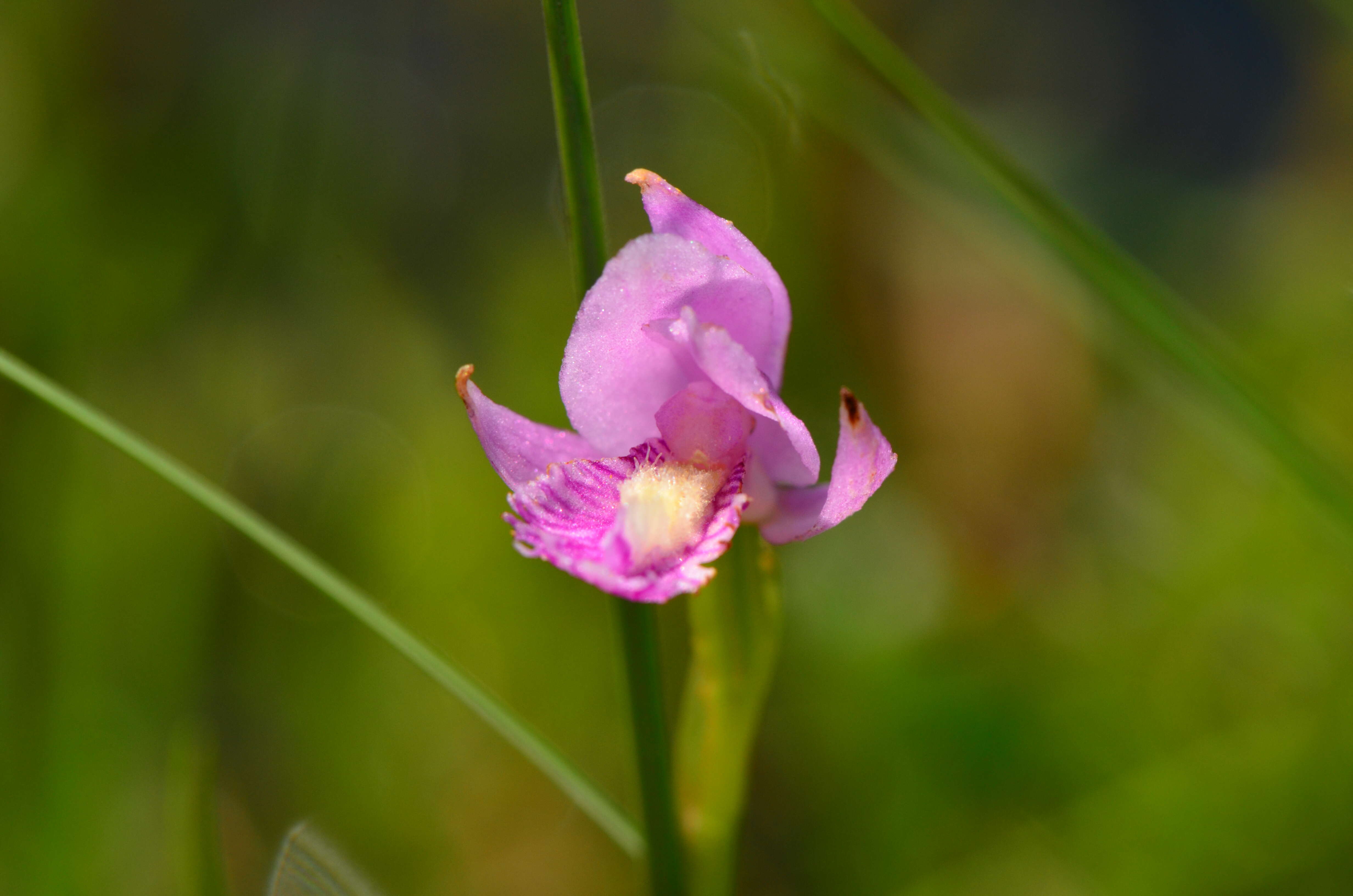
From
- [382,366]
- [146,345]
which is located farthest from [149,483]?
[382,366]

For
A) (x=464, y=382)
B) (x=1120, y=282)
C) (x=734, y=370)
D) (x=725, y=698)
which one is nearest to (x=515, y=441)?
(x=464, y=382)

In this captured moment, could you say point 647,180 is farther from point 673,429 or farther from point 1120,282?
point 1120,282

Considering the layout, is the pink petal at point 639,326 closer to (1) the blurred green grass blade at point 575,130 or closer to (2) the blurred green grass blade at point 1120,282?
(1) the blurred green grass blade at point 575,130

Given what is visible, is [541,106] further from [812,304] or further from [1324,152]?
[1324,152]

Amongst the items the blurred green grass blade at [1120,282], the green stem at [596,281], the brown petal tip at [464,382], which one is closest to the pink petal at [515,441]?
the brown petal tip at [464,382]

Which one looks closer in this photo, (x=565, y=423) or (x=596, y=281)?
(x=596, y=281)

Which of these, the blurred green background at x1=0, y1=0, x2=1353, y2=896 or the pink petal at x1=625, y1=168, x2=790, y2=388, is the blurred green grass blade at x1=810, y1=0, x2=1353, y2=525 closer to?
the blurred green background at x1=0, y1=0, x2=1353, y2=896
